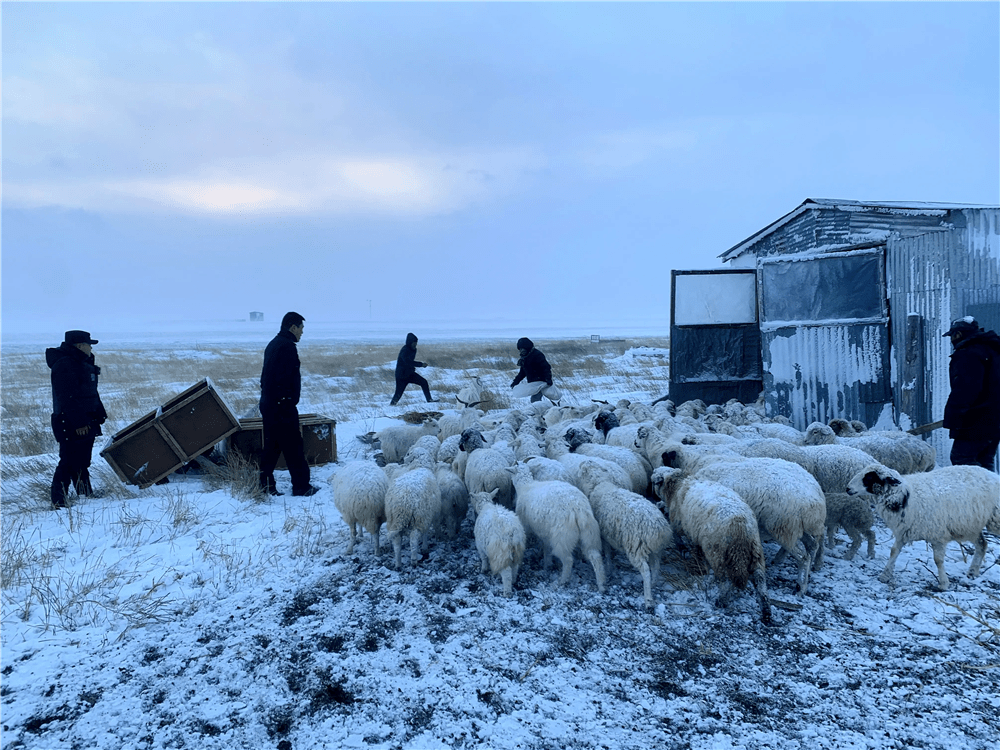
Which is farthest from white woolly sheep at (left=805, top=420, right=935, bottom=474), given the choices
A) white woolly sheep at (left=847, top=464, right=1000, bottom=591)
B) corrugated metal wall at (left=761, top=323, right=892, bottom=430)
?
corrugated metal wall at (left=761, top=323, right=892, bottom=430)

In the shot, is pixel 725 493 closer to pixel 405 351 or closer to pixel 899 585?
pixel 899 585

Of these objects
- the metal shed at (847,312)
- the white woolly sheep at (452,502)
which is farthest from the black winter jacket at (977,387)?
the white woolly sheep at (452,502)

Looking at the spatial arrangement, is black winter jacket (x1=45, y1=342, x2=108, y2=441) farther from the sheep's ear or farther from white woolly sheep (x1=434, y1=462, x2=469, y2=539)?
the sheep's ear

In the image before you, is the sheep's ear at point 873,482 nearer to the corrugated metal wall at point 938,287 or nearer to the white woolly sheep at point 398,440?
the corrugated metal wall at point 938,287

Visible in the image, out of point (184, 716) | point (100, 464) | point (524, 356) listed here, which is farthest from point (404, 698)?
point (524, 356)

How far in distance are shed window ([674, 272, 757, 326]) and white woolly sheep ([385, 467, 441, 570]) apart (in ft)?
28.8

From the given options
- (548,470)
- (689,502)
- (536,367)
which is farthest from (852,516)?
(536,367)

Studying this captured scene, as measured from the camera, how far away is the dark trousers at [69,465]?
7.09 meters

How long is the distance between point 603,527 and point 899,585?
2.60m

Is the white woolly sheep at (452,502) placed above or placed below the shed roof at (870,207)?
below

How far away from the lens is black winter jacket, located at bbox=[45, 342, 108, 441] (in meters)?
6.97

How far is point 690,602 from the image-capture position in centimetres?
443

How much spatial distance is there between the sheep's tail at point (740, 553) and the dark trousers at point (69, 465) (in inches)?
312

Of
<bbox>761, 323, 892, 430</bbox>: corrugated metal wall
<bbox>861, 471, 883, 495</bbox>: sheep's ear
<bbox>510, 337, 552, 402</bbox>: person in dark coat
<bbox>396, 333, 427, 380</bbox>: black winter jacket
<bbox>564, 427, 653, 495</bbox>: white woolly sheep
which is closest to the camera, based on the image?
<bbox>861, 471, 883, 495</bbox>: sheep's ear
